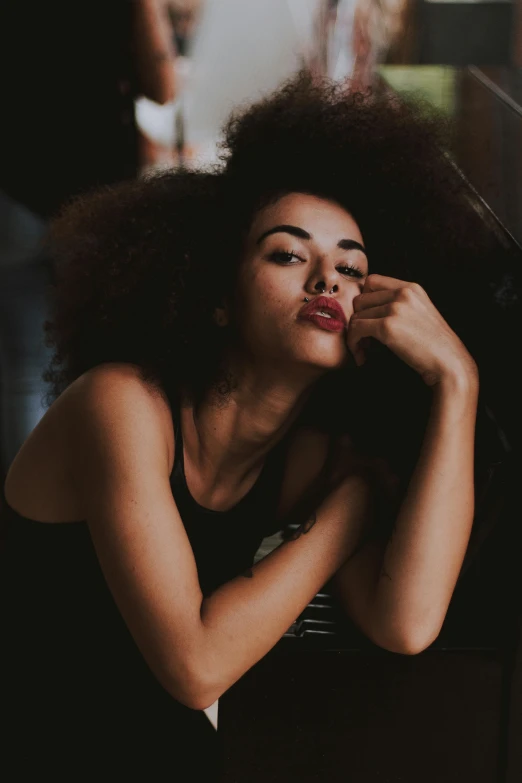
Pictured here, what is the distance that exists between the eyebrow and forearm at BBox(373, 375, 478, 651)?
0.81 ft

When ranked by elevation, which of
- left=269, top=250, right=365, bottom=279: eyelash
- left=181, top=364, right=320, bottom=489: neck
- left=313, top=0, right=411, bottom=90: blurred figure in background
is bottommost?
left=181, top=364, right=320, bottom=489: neck

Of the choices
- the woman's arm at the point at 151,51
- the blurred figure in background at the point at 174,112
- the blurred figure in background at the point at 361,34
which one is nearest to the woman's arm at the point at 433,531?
the woman's arm at the point at 151,51

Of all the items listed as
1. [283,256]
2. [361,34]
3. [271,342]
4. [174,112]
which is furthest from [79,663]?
[361,34]

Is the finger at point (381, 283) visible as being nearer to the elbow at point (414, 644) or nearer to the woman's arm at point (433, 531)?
the woman's arm at point (433, 531)

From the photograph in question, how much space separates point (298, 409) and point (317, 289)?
0.26 meters

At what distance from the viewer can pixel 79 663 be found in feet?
3.80

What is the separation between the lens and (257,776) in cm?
109

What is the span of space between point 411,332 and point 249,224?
0.32 m

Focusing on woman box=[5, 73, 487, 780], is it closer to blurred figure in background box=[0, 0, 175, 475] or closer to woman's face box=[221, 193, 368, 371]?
woman's face box=[221, 193, 368, 371]

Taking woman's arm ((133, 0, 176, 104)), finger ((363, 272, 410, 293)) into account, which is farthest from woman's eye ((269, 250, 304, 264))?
woman's arm ((133, 0, 176, 104))

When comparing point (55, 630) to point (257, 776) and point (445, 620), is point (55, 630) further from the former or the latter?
point (445, 620)

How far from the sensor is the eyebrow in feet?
3.62

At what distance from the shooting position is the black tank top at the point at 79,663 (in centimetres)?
115

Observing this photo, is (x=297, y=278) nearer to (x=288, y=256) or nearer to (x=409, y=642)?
(x=288, y=256)
